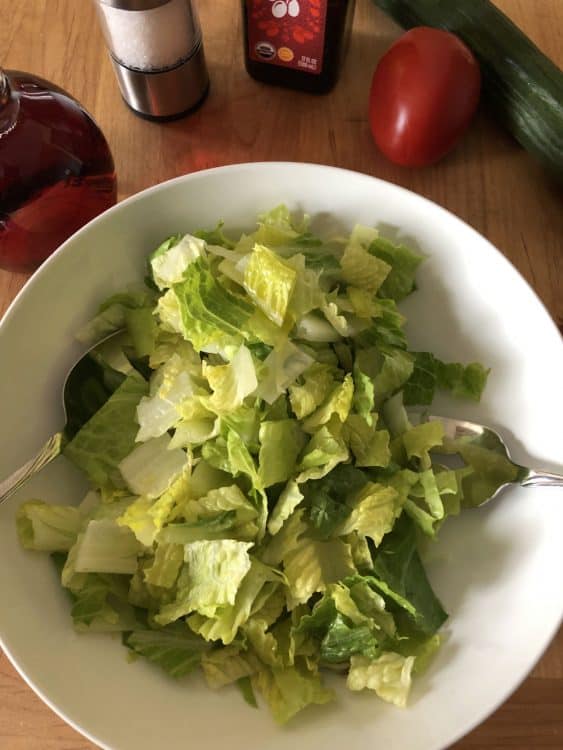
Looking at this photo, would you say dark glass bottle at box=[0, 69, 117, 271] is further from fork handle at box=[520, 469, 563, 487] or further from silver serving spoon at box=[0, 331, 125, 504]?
fork handle at box=[520, 469, 563, 487]

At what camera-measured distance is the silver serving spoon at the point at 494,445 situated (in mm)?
893

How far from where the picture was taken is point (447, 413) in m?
1.01

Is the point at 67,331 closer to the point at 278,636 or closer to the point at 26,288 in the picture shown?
the point at 26,288

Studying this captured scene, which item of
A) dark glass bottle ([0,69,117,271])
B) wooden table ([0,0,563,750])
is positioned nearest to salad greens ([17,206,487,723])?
dark glass bottle ([0,69,117,271])

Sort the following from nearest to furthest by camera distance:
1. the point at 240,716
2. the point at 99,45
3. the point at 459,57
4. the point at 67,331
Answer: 1. the point at 240,716
2. the point at 67,331
3. the point at 459,57
4. the point at 99,45

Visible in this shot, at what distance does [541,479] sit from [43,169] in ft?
2.56

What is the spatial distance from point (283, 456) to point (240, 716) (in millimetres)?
300

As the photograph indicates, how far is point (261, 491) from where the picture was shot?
855mm

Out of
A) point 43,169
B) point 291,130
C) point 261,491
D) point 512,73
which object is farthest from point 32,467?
point 512,73

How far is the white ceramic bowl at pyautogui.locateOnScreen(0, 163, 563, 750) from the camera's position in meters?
0.81

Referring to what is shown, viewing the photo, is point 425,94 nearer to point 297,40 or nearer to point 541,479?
point 297,40

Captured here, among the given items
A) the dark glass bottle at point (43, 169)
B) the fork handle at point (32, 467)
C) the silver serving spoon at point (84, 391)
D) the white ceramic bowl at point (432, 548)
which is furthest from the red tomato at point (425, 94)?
the fork handle at point (32, 467)

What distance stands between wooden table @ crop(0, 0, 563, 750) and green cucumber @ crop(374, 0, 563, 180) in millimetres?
66

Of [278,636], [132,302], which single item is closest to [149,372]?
[132,302]
